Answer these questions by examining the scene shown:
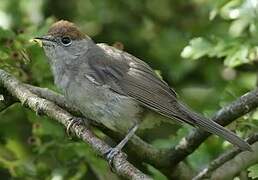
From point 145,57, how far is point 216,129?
2336 millimetres

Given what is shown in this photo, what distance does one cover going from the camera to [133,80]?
4684 mm

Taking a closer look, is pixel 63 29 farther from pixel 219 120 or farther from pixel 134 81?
pixel 219 120

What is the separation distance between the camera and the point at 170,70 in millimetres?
5953

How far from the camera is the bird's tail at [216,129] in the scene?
4016 millimetres

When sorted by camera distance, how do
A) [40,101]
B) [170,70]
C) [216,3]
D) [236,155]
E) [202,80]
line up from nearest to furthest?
[40,101], [236,155], [216,3], [170,70], [202,80]

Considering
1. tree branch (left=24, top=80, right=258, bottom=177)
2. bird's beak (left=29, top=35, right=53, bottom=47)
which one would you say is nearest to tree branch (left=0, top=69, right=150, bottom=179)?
tree branch (left=24, top=80, right=258, bottom=177)

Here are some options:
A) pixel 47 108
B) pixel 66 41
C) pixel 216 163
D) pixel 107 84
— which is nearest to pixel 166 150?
pixel 216 163

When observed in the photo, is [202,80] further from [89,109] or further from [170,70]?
[89,109]

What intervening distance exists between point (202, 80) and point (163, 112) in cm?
200

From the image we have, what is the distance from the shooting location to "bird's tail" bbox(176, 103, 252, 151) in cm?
402

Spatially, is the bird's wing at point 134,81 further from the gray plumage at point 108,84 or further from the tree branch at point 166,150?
the tree branch at point 166,150

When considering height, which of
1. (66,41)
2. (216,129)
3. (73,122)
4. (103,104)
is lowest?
(73,122)

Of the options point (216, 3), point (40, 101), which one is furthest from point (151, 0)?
point (40, 101)

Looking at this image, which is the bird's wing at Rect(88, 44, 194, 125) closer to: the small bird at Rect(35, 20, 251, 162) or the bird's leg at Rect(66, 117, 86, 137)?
the small bird at Rect(35, 20, 251, 162)
